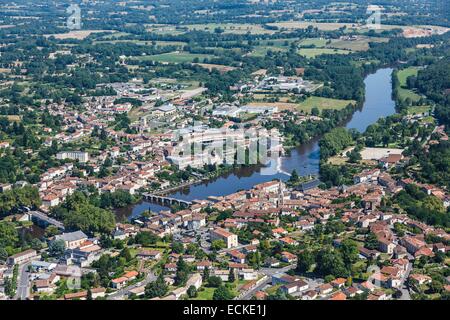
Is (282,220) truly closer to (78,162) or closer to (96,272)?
(96,272)

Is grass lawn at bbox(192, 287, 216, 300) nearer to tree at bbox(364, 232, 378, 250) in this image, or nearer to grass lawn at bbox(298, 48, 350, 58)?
tree at bbox(364, 232, 378, 250)

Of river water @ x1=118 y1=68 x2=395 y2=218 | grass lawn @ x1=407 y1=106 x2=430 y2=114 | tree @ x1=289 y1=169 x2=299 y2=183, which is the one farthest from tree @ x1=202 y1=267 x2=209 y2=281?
grass lawn @ x1=407 y1=106 x2=430 y2=114

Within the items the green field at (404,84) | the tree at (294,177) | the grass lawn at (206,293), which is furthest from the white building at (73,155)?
the green field at (404,84)

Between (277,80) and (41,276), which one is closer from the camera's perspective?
(41,276)

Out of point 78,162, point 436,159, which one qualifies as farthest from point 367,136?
point 78,162

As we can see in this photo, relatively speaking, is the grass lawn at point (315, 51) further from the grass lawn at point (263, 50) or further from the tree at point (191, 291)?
the tree at point (191, 291)
